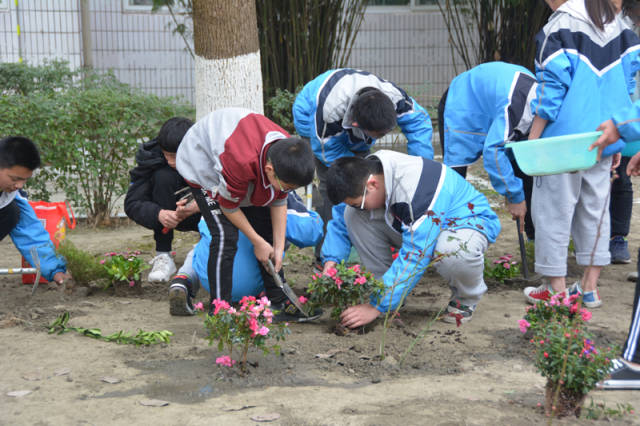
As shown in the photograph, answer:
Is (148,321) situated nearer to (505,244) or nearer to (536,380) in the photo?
(536,380)

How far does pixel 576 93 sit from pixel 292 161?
1565 mm

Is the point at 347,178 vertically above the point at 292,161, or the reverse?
the point at 292,161

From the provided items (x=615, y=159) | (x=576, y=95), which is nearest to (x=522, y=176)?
(x=615, y=159)

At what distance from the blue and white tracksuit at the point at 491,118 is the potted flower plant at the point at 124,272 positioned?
2.10 meters

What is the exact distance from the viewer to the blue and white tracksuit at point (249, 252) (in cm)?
386

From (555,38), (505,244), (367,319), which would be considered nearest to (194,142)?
(367,319)

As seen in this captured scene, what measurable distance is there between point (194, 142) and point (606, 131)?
1.95 m

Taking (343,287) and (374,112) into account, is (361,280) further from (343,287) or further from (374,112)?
(374,112)

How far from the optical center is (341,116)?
4.26m

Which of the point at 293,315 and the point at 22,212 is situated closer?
the point at 293,315

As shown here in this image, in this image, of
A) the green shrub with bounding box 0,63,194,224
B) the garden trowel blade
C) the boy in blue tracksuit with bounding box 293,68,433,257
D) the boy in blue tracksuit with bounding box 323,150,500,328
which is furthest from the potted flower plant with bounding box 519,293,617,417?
the green shrub with bounding box 0,63,194,224

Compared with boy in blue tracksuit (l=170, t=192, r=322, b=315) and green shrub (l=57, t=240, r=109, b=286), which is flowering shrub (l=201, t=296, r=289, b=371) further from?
green shrub (l=57, t=240, r=109, b=286)

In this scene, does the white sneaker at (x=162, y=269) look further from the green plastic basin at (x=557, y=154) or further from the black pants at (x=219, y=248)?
the green plastic basin at (x=557, y=154)

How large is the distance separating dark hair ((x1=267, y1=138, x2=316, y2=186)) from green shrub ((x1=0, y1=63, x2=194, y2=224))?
2.82 metres
